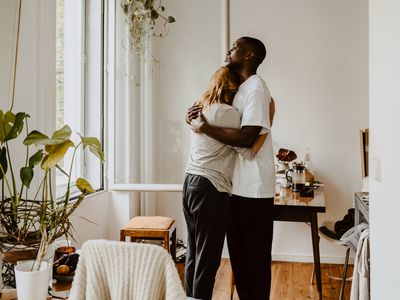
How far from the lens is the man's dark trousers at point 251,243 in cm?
206

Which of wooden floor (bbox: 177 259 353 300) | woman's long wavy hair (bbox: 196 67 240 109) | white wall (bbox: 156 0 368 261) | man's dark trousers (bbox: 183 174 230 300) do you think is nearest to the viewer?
man's dark trousers (bbox: 183 174 230 300)

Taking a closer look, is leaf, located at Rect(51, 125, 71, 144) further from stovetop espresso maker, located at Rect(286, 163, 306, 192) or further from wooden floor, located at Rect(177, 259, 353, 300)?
stovetop espresso maker, located at Rect(286, 163, 306, 192)

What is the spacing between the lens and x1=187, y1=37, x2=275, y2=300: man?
1.99m

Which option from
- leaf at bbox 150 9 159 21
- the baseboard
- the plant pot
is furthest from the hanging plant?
the plant pot

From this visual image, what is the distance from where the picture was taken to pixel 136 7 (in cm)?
354

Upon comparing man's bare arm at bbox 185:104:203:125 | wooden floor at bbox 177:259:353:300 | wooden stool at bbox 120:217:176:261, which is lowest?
wooden floor at bbox 177:259:353:300

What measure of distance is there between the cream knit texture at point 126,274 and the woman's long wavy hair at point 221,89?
1094 millimetres

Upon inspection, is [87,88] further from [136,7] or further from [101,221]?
[101,221]

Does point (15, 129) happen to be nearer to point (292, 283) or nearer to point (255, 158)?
point (255, 158)

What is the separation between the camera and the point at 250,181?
6.65ft

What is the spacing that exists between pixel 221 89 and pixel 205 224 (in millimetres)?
695

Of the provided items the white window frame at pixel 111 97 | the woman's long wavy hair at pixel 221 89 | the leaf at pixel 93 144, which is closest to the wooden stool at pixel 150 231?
the white window frame at pixel 111 97

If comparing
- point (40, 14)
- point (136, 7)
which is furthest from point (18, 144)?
point (136, 7)
